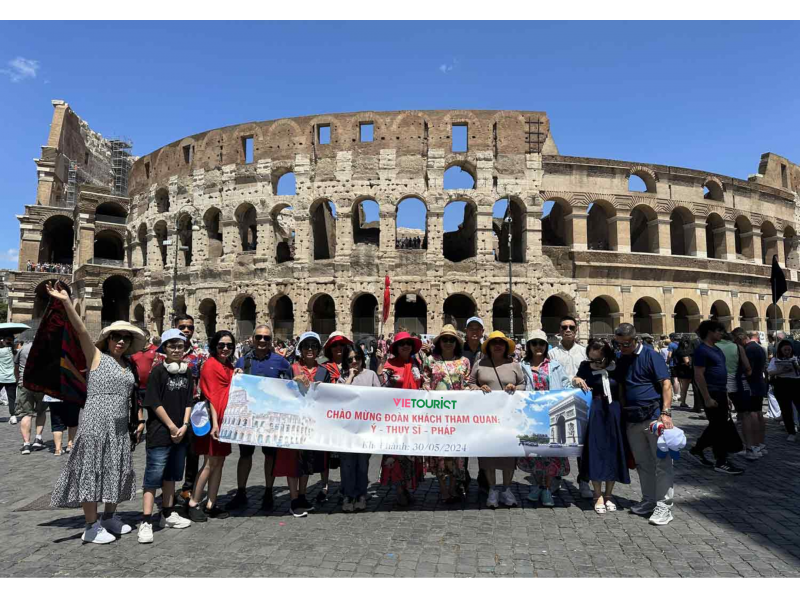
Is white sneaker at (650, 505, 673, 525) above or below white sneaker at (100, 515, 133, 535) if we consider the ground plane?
below

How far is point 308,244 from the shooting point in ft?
85.4

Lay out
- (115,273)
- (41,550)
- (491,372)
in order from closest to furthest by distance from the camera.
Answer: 1. (41,550)
2. (491,372)
3. (115,273)

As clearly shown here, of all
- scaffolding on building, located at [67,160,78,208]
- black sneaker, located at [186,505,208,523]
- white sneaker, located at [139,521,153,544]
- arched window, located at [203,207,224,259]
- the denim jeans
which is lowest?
black sneaker, located at [186,505,208,523]

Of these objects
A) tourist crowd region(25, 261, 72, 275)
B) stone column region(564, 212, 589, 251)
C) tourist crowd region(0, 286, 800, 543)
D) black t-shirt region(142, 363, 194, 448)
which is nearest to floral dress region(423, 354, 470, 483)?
tourist crowd region(0, 286, 800, 543)

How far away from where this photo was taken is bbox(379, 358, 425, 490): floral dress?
5434mm

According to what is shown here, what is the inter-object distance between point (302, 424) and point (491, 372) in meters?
2.14

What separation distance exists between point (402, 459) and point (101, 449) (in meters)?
2.87

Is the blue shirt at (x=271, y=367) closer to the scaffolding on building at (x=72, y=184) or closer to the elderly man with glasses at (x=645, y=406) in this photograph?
the elderly man with glasses at (x=645, y=406)

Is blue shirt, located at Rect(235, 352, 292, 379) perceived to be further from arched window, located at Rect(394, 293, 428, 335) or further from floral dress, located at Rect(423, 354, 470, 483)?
arched window, located at Rect(394, 293, 428, 335)

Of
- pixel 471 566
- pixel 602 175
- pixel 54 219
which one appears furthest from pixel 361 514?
pixel 54 219

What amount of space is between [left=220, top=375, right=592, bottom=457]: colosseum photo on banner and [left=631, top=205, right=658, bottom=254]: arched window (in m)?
24.0

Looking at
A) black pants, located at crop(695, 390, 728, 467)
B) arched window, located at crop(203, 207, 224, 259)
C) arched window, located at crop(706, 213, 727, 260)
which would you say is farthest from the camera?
arched window, located at crop(203, 207, 224, 259)

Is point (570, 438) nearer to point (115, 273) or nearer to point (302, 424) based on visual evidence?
point (302, 424)

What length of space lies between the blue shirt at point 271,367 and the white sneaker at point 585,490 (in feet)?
11.7
